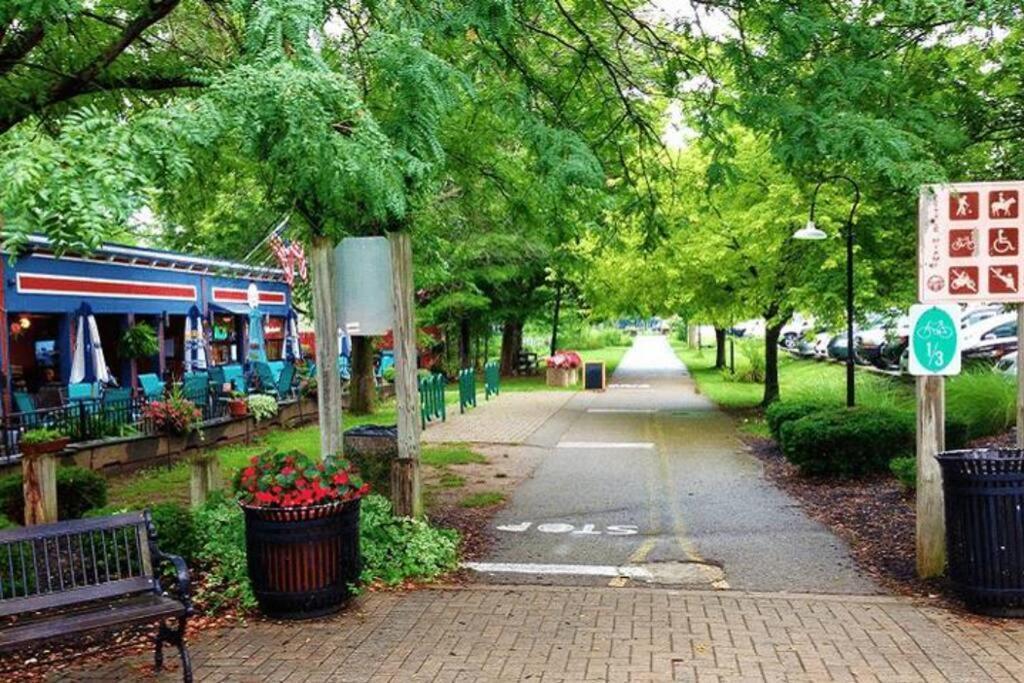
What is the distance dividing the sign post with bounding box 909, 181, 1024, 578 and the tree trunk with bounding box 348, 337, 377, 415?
51.0 ft

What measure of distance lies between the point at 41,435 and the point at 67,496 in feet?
10.2

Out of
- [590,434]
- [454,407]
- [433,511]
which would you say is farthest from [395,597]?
[454,407]

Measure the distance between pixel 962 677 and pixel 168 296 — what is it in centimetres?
2015

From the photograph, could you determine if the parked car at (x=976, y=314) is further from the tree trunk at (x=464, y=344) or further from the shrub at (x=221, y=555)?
the shrub at (x=221, y=555)

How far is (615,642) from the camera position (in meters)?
5.62

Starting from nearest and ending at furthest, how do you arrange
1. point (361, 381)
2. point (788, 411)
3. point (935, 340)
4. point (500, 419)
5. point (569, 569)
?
point (935, 340) → point (569, 569) → point (788, 411) → point (500, 419) → point (361, 381)

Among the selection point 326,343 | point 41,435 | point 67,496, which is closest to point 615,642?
point 326,343

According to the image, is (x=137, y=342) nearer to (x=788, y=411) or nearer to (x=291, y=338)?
(x=291, y=338)

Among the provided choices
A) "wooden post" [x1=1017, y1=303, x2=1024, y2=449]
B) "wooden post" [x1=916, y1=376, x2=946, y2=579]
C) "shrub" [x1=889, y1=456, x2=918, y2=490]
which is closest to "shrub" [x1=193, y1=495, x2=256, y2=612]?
"wooden post" [x1=916, y1=376, x2=946, y2=579]

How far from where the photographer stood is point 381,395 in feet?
83.5

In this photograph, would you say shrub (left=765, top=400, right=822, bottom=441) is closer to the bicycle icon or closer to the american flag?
the bicycle icon

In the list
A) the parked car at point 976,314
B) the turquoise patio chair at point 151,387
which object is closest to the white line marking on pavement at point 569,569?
the turquoise patio chair at point 151,387

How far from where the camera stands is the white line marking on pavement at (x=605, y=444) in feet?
50.3

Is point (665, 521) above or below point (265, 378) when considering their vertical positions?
below
